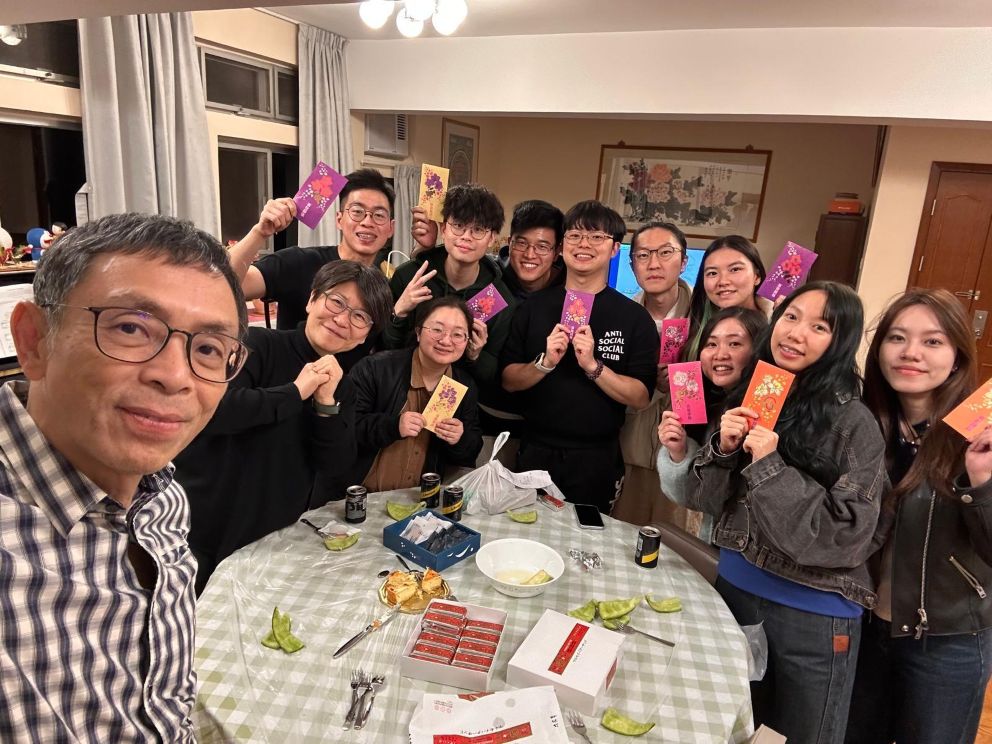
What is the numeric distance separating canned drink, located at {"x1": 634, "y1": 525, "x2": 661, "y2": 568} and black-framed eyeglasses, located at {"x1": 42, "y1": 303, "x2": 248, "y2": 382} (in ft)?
3.89

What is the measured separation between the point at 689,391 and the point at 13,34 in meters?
3.59

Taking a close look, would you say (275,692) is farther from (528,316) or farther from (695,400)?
(528,316)

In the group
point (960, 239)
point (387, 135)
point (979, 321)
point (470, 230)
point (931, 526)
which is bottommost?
point (931, 526)

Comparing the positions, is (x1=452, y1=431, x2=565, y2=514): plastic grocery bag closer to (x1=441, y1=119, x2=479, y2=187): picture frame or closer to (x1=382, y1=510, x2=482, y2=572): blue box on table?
(x1=382, y1=510, x2=482, y2=572): blue box on table

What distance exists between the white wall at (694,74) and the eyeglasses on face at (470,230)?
2701 mm

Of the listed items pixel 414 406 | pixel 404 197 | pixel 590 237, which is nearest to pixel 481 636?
pixel 414 406

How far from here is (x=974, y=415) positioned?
127cm

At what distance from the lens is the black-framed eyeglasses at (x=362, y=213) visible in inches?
92.0

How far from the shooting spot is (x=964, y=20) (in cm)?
352

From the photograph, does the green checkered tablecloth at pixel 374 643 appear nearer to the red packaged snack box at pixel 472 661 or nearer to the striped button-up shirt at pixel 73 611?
the red packaged snack box at pixel 472 661

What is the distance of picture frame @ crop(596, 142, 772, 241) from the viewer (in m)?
6.23

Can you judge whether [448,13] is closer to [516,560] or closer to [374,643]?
[516,560]

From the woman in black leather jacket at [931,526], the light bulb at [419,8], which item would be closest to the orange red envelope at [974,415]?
the woman in black leather jacket at [931,526]

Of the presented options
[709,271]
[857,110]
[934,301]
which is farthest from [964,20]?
[934,301]
